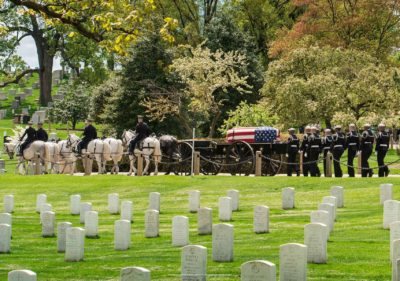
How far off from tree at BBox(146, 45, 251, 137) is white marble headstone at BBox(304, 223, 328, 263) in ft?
117

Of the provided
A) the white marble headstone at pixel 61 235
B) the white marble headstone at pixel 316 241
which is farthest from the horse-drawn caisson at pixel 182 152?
the white marble headstone at pixel 316 241

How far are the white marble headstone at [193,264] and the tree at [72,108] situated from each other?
54.8 meters

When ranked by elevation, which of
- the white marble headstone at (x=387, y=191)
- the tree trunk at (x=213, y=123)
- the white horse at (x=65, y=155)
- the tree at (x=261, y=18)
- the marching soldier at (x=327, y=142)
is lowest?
the white marble headstone at (x=387, y=191)

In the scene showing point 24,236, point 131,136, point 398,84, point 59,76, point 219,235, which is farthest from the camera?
point 59,76

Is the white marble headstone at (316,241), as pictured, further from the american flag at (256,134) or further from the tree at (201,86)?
the tree at (201,86)

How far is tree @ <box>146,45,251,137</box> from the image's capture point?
169 ft

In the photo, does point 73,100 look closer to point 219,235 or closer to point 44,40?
point 44,40

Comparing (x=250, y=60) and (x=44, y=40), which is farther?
(x=44, y=40)

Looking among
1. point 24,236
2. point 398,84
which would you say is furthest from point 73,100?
point 24,236

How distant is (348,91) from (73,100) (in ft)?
82.0

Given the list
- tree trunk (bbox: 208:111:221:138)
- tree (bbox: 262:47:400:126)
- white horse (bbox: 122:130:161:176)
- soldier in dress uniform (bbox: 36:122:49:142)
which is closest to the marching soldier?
white horse (bbox: 122:130:161:176)

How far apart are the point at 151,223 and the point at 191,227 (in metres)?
1.84

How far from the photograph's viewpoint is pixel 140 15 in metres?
18.9

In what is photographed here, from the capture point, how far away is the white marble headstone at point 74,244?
53.2 feet
